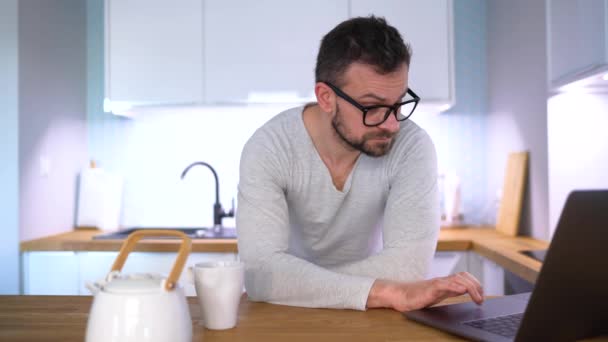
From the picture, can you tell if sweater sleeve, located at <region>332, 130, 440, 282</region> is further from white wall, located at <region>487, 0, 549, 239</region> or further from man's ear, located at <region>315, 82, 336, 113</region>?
white wall, located at <region>487, 0, 549, 239</region>

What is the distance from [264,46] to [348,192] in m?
1.46

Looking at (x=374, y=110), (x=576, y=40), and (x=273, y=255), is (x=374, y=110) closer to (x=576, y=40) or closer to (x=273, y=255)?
(x=273, y=255)

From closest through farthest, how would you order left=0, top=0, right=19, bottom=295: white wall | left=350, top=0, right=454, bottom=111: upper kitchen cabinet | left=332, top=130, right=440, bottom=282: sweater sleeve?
1. left=332, top=130, right=440, bottom=282: sweater sleeve
2. left=0, top=0, right=19, bottom=295: white wall
3. left=350, top=0, right=454, bottom=111: upper kitchen cabinet

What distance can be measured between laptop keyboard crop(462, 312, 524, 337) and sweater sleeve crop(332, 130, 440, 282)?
1.15ft

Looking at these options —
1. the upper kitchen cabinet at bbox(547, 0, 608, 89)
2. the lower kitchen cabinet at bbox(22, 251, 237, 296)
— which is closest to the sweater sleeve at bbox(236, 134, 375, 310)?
the upper kitchen cabinet at bbox(547, 0, 608, 89)

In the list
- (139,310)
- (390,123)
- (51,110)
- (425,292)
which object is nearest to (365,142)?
(390,123)

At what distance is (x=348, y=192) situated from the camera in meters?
1.58

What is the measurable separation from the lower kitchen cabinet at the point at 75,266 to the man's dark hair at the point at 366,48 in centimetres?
134

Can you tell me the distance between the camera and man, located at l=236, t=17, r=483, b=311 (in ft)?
3.82

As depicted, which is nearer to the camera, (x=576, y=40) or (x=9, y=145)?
(x=576, y=40)

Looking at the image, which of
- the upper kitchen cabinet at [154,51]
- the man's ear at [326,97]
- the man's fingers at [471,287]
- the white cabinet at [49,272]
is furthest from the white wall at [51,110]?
the man's fingers at [471,287]

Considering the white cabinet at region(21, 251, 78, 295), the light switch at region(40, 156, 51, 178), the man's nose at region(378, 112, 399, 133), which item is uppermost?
the man's nose at region(378, 112, 399, 133)

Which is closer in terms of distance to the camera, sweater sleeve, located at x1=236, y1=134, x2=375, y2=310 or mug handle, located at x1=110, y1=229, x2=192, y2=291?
mug handle, located at x1=110, y1=229, x2=192, y2=291

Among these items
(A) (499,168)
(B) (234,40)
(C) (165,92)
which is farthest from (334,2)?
(A) (499,168)
